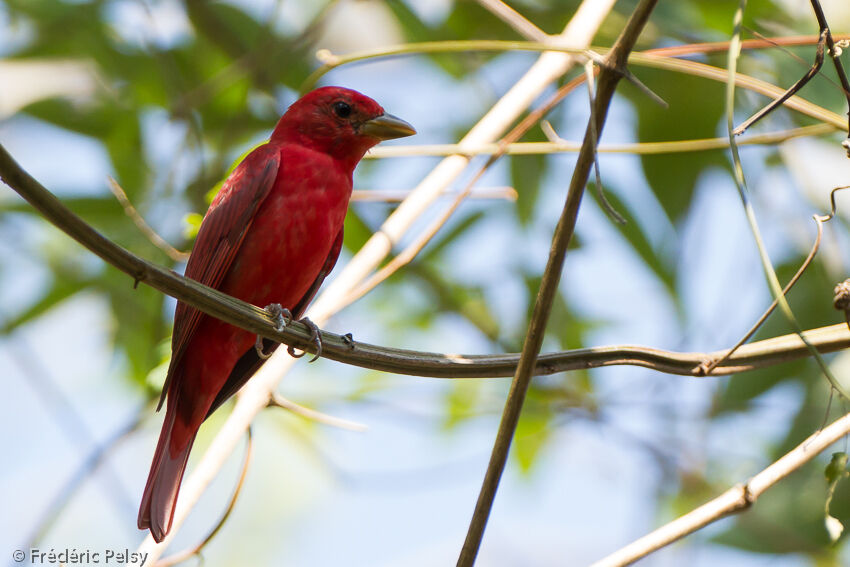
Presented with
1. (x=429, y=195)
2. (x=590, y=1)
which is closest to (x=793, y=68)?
(x=590, y=1)

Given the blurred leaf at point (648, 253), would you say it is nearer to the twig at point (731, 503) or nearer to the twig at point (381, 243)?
the twig at point (381, 243)

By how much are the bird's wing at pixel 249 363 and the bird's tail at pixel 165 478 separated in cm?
15

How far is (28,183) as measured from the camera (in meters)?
1.40

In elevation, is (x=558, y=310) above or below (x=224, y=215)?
above

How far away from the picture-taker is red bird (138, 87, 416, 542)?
3.26 meters

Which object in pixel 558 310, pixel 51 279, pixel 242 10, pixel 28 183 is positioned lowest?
pixel 28 183

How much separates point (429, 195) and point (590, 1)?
0.89 meters

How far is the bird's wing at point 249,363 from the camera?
355 cm

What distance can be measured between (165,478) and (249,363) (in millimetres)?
565

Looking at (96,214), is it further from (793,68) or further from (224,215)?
(793,68)

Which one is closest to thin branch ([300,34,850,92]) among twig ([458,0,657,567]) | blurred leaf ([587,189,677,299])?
twig ([458,0,657,567])

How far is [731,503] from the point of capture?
193cm

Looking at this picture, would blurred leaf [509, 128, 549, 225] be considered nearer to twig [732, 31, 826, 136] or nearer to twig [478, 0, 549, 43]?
twig [478, 0, 549, 43]

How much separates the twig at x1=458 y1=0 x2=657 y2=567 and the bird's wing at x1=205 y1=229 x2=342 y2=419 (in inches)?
78.9
